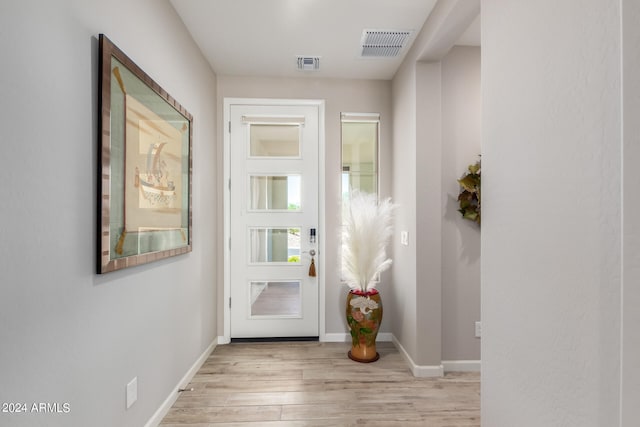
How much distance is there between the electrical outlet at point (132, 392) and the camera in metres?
1.60

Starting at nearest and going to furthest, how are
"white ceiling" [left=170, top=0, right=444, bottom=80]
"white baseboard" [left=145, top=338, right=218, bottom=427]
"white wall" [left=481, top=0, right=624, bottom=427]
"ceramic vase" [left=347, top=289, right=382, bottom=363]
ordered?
"white wall" [left=481, top=0, right=624, bottom=427], "white baseboard" [left=145, top=338, right=218, bottom=427], "white ceiling" [left=170, top=0, right=444, bottom=80], "ceramic vase" [left=347, top=289, right=382, bottom=363]

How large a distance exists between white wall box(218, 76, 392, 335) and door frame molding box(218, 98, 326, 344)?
0.04 meters

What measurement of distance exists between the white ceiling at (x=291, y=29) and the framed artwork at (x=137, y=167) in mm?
692

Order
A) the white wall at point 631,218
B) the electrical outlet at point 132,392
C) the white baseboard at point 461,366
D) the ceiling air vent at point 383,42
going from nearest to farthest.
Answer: the white wall at point 631,218 < the electrical outlet at point 132,392 < the ceiling air vent at point 383,42 < the white baseboard at point 461,366

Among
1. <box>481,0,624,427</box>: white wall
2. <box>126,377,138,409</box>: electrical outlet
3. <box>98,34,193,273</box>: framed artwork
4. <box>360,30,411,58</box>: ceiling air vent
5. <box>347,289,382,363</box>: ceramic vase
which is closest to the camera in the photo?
<box>481,0,624,427</box>: white wall

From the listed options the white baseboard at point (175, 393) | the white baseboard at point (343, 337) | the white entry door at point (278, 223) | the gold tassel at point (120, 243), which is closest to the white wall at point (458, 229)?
the white baseboard at point (343, 337)

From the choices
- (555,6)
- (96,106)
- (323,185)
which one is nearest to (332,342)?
(323,185)

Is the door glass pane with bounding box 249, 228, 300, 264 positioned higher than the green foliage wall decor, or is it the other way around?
the green foliage wall decor

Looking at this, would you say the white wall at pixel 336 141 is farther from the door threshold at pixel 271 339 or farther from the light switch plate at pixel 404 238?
the light switch plate at pixel 404 238

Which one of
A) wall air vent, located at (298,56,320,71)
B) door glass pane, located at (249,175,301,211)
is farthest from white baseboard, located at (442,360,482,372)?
wall air vent, located at (298,56,320,71)

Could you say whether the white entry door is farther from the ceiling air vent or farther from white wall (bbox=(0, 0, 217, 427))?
white wall (bbox=(0, 0, 217, 427))

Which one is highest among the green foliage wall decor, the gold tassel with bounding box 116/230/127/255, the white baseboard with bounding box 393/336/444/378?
the green foliage wall decor

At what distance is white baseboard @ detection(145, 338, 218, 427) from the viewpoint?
6.12ft

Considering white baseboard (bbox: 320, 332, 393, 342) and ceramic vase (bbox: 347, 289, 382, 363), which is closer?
ceramic vase (bbox: 347, 289, 382, 363)
